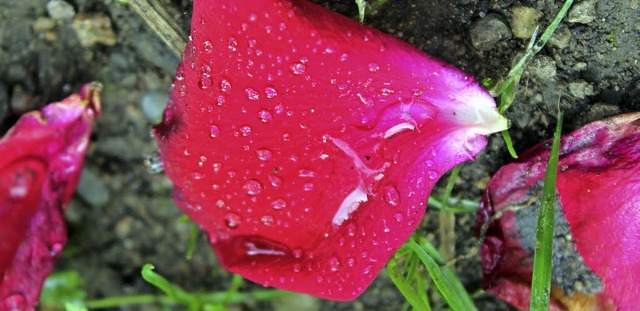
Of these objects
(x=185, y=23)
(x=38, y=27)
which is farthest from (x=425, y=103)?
(x=38, y=27)

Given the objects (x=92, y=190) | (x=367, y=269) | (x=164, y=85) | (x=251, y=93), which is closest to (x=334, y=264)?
(x=367, y=269)

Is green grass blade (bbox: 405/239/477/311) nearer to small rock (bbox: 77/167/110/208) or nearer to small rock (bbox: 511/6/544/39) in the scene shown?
small rock (bbox: 511/6/544/39)

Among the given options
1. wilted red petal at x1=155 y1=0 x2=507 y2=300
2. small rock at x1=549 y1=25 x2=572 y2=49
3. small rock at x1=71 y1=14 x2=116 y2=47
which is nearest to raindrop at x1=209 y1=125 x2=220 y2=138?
wilted red petal at x1=155 y1=0 x2=507 y2=300

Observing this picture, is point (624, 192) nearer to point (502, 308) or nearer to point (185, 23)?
point (502, 308)

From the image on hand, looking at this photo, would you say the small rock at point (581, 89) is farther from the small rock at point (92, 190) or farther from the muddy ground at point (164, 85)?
the small rock at point (92, 190)

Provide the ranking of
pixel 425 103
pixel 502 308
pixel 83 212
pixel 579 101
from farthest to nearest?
pixel 83 212 < pixel 502 308 < pixel 579 101 < pixel 425 103

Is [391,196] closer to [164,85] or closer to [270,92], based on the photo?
[270,92]
